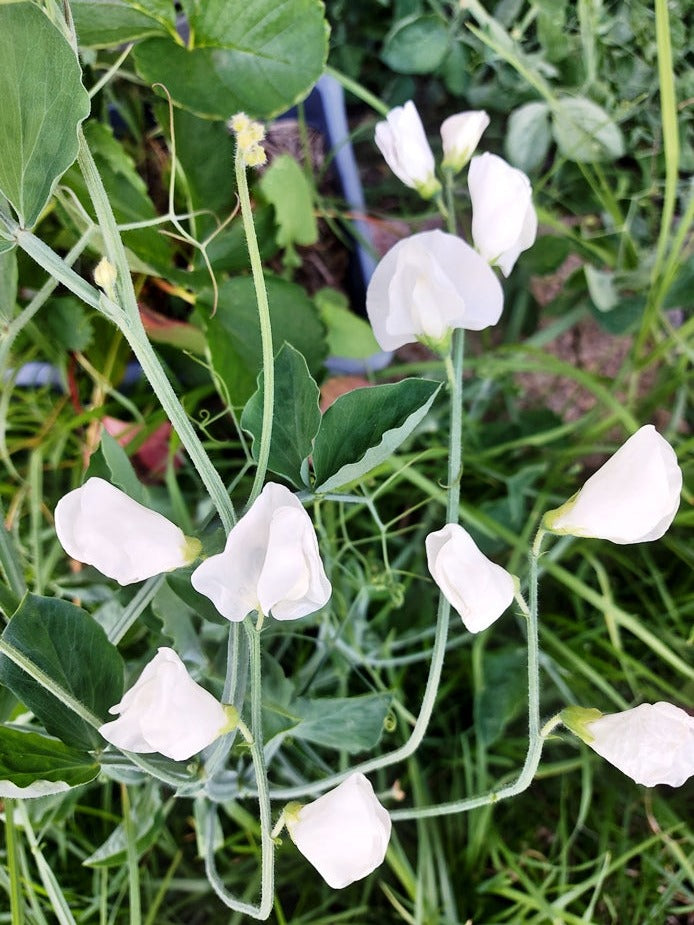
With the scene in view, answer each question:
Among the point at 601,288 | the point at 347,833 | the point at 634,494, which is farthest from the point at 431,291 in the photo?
the point at 601,288

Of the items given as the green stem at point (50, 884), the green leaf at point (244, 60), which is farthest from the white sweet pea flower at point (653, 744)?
the green leaf at point (244, 60)

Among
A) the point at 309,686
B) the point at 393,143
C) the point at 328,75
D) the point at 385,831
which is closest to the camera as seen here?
the point at 385,831

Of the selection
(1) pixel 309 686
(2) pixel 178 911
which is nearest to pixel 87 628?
(1) pixel 309 686

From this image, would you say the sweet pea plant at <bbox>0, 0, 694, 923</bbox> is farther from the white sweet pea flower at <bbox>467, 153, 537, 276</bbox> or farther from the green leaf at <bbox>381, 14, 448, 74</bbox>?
the green leaf at <bbox>381, 14, 448, 74</bbox>

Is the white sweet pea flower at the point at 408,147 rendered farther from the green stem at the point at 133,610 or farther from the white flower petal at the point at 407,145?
the green stem at the point at 133,610

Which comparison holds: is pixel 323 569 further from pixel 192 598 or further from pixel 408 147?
pixel 408 147

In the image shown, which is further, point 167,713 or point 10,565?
point 10,565

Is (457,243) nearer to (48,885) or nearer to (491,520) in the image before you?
(491,520)
